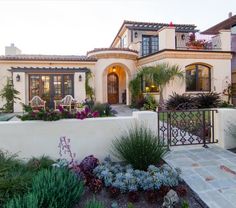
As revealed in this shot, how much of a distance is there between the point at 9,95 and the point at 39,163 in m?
13.0

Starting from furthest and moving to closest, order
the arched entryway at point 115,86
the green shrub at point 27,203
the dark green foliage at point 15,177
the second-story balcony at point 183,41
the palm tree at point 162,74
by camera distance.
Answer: the arched entryway at point 115,86 < the second-story balcony at point 183,41 < the palm tree at point 162,74 < the dark green foliage at point 15,177 < the green shrub at point 27,203

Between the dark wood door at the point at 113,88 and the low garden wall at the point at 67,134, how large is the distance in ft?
53.4

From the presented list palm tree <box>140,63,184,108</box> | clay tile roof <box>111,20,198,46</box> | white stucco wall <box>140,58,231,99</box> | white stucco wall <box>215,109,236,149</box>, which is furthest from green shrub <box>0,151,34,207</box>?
clay tile roof <box>111,20,198,46</box>

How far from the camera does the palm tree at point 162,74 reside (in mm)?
14164

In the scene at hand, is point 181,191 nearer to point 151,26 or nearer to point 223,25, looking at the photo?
point 151,26

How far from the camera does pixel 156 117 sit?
18.7 feet

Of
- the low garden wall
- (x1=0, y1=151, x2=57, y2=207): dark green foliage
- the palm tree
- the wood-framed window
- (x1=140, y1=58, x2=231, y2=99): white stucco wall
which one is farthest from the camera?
the wood-framed window

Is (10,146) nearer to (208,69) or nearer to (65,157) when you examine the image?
(65,157)

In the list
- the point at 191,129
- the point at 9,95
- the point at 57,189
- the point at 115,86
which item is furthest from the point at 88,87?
the point at 57,189

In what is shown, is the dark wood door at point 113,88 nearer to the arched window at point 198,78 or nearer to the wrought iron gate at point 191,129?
the arched window at point 198,78

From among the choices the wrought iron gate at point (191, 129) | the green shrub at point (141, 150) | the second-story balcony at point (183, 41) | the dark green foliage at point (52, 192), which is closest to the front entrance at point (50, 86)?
the second-story balcony at point (183, 41)

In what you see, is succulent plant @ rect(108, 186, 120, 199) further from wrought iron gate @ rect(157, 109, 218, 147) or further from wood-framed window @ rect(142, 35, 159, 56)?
wood-framed window @ rect(142, 35, 159, 56)

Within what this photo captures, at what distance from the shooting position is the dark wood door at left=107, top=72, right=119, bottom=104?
21891 mm

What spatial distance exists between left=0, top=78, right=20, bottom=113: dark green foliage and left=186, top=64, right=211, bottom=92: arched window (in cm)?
1326
